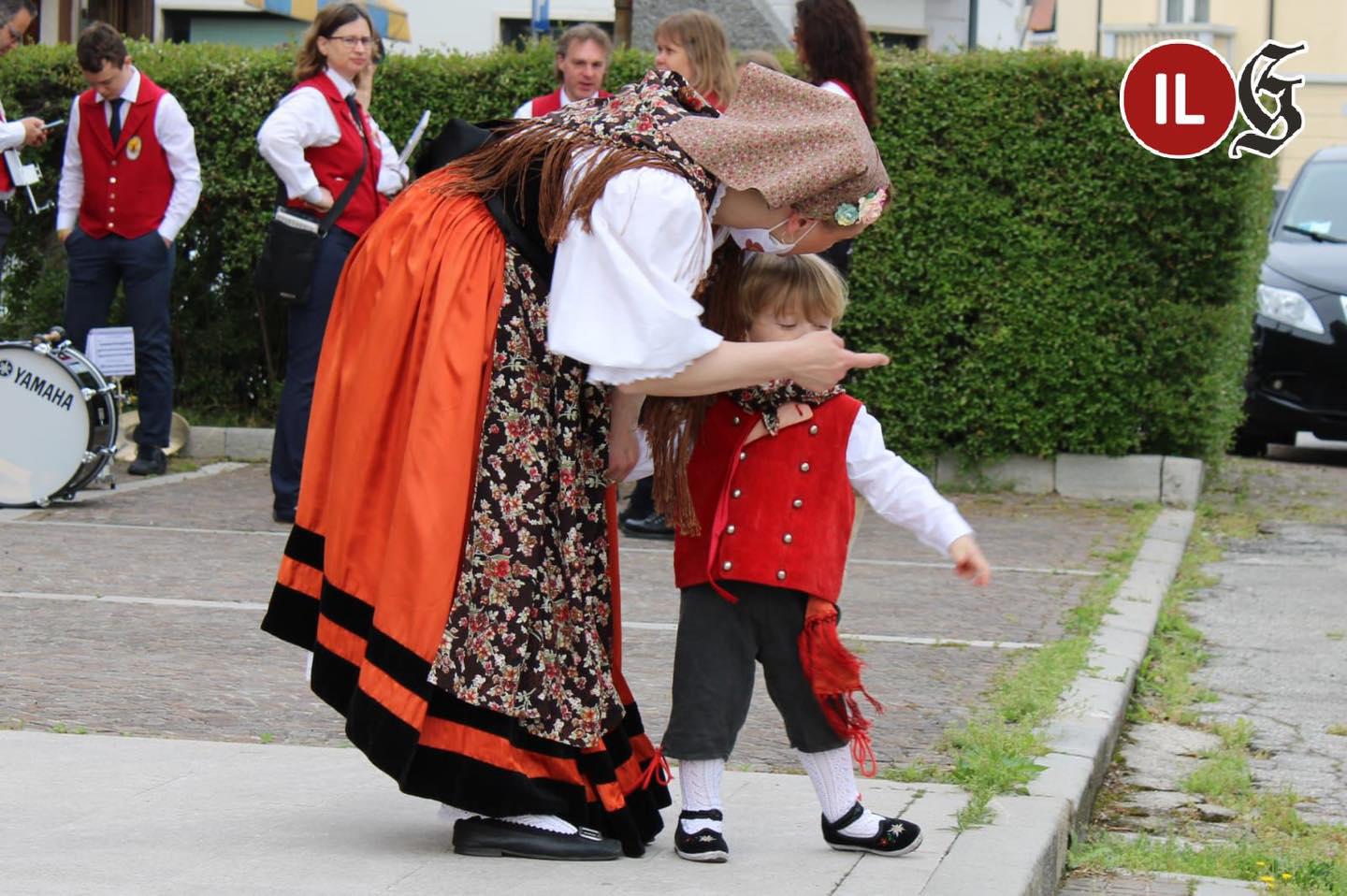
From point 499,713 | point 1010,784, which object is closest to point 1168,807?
point 1010,784

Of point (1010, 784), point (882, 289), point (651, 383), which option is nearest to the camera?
point (651, 383)

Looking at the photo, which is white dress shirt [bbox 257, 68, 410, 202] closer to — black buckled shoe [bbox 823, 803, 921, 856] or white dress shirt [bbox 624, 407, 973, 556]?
white dress shirt [bbox 624, 407, 973, 556]

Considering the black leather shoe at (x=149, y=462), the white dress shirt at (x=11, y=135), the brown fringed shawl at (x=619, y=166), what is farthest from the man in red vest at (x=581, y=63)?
the brown fringed shawl at (x=619, y=166)

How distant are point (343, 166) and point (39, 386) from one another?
161 centimetres

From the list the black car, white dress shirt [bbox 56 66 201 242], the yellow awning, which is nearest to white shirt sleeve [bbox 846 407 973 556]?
white dress shirt [bbox 56 66 201 242]

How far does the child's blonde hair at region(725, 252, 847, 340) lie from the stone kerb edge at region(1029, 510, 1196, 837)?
121 centimetres

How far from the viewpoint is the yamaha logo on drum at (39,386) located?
7980 mm

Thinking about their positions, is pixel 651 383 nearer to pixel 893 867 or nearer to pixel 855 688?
pixel 855 688

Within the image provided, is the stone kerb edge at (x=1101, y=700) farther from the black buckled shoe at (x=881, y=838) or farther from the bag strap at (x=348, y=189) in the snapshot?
the bag strap at (x=348, y=189)

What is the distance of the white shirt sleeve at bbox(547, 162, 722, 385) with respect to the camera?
3.14 m

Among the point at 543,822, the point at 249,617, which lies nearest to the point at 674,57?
the point at 249,617

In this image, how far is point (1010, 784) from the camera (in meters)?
4.11

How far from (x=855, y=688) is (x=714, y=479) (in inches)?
18.6

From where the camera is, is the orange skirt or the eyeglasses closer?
the orange skirt
